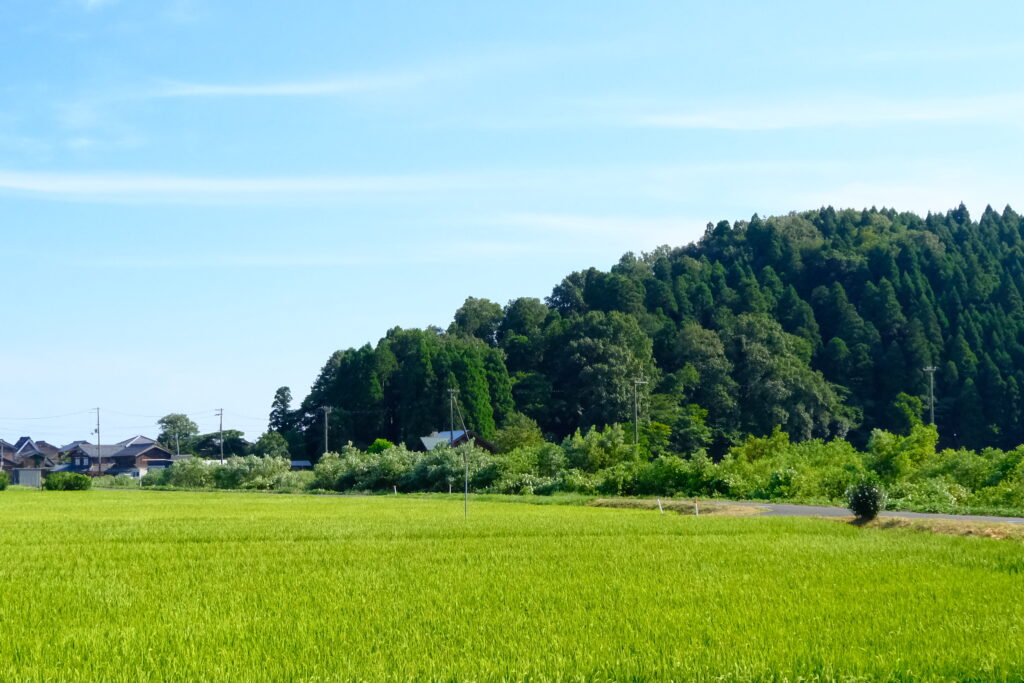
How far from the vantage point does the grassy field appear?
1006 cm

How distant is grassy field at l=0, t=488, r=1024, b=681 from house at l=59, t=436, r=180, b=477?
347 ft

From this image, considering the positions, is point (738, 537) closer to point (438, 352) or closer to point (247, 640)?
point (247, 640)

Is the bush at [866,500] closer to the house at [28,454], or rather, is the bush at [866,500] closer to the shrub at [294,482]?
the shrub at [294,482]

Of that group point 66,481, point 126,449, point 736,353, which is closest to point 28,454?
point 126,449

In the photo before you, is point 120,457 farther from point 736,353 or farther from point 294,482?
point 736,353

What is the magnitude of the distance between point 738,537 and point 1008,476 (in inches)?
701

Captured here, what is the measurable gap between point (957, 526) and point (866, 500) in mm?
2853

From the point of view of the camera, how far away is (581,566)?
60.1ft

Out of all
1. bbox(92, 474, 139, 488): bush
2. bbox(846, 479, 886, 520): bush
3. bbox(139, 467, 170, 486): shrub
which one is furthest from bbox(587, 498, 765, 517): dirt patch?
bbox(92, 474, 139, 488): bush

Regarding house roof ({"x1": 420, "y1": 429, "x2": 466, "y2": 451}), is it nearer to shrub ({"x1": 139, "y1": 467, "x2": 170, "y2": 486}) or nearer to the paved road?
shrub ({"x1": 139, "y1": 467, "x2": 170, "y2": 486})

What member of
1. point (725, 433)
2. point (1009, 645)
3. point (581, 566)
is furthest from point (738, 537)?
point (725, 433)

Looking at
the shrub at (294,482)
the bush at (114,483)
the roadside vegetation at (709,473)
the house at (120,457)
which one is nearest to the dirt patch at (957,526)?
the roadside vegetation at (709,473)

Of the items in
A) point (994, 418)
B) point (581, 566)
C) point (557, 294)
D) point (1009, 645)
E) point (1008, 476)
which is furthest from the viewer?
point (557, 294)

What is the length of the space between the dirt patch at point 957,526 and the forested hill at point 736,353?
196ft
